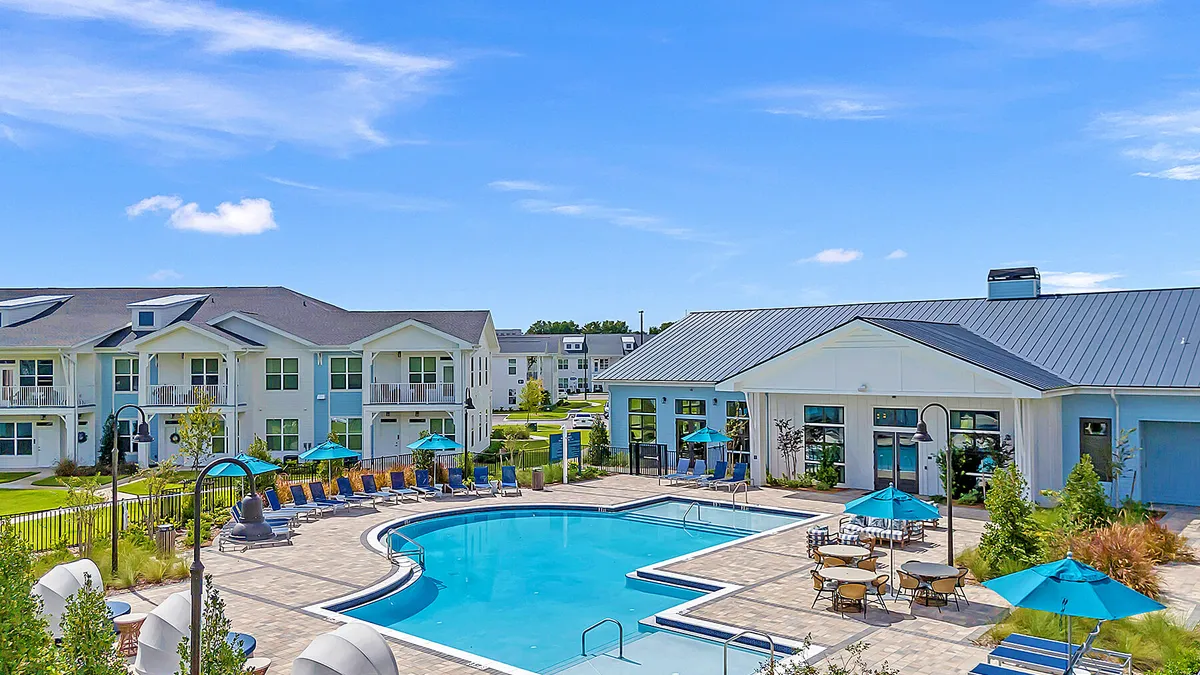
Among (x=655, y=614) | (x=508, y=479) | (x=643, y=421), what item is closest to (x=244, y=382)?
(x=508, y=479)

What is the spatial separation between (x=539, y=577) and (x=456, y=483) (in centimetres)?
894

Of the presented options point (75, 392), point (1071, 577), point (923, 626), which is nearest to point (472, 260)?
point (75, 392)

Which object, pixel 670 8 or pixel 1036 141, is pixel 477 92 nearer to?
pixel 670 8

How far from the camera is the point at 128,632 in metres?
11.9

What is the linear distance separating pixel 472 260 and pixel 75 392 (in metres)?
17.2

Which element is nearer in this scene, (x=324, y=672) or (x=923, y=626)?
(x=324, y=672)

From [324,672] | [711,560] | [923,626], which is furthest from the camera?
[711,560]

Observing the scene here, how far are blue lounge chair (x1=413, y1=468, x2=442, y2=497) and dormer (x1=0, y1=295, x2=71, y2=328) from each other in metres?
24.4

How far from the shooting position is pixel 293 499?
2309 centimetres

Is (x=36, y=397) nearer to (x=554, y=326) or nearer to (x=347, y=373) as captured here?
(x=347, y=373)

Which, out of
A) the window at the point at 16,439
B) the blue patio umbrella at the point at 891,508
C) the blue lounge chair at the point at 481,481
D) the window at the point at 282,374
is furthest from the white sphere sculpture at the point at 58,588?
the window at the point at 16,439

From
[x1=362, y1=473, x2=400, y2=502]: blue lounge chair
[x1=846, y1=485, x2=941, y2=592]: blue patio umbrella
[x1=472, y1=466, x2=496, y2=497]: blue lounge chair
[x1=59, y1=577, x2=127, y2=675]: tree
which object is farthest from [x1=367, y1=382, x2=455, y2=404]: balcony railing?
[x1=59, y1=577, x2=127, y2=675]: tree

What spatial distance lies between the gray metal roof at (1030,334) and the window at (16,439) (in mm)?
24376

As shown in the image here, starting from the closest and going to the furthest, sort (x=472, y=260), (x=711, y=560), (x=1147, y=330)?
(x=711, y=560) → (x=1147, y=330) → (x=472, y=260)
